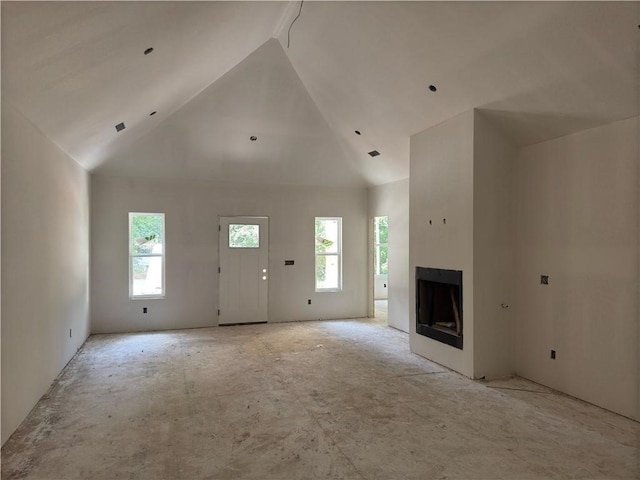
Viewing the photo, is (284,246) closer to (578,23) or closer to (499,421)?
(499,421)

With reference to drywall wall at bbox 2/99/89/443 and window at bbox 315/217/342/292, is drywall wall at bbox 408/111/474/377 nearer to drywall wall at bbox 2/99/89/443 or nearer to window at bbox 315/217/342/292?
window at bbox 315/217/342/292

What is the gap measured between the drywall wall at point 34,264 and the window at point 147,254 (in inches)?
61.0

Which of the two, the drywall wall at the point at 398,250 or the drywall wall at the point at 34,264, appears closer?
the drywall wall at the point at 34,264

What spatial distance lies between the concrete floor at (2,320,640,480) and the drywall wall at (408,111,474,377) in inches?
11.1

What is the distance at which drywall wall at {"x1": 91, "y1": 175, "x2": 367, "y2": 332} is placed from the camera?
6.63 m

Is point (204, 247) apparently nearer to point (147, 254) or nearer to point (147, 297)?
point (147, 254)

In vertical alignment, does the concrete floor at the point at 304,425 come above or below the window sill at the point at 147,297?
below

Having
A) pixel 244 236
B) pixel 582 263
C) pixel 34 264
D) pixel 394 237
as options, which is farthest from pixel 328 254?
pixel 34 264

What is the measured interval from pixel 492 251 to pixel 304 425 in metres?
2.73

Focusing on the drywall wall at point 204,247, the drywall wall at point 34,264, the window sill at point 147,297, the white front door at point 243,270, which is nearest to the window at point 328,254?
the drywall wall at point 204,247

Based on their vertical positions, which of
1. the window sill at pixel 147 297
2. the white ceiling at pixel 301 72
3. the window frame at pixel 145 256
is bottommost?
the window sill at pixel 147 297

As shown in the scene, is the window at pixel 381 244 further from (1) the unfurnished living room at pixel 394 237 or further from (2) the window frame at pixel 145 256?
(2) the window frame at pixel 145 256

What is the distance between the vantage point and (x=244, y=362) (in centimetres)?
505

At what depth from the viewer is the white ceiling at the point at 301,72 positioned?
279 cm
